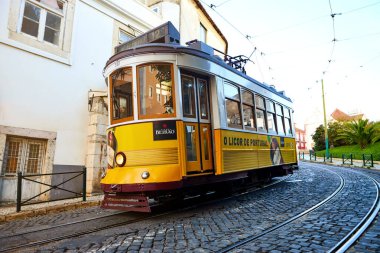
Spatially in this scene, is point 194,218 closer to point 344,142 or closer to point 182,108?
point 182,108

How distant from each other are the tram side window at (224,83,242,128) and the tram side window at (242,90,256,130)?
30 cm

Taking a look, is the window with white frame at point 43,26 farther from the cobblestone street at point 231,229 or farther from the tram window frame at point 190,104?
the tram window frame at point 190,104

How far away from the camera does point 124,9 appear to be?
10.4 meters

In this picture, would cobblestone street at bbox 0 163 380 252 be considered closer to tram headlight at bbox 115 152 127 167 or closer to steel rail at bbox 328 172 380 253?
steel rail at bbox 328 172 380 253

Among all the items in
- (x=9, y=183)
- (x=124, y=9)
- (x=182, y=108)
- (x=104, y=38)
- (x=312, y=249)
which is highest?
(x=124, y=9)

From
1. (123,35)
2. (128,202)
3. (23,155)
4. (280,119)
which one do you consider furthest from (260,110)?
(23,155)

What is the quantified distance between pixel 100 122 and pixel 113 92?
321 cm

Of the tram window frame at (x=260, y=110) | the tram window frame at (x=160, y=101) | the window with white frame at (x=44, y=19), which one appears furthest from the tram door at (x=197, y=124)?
the window with white frame at (x=44, y=19)

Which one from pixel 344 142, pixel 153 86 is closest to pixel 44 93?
pixel 153 86

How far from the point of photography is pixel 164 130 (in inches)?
193

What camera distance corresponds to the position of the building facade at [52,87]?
278 inches

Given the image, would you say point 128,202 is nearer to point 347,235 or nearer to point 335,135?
point 347,235

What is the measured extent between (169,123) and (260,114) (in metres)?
3.57

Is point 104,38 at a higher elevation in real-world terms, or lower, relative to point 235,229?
higher
